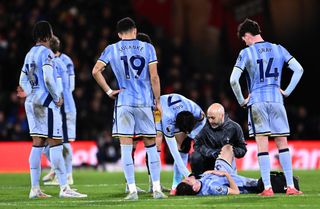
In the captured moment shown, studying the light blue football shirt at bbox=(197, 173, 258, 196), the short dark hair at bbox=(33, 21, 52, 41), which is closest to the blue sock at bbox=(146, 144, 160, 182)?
the light blue football shirt at bbox=(197, 173, 258, 196)

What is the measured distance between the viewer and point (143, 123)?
12.2m

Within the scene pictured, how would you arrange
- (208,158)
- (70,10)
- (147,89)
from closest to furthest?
(147,89) < (208,158) < (70,10)

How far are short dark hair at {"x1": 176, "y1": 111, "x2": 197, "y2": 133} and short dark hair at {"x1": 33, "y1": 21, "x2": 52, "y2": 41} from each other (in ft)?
7.73

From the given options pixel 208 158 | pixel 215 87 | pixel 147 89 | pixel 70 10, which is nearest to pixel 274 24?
pixel 215 87

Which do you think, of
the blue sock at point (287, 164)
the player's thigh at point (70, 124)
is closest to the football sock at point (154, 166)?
the blue sock at point (287, 164)

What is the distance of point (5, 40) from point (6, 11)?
4.26ft

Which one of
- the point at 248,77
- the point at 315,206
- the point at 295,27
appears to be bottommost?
the point at 315,206

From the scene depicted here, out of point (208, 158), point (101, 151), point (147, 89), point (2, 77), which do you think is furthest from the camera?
point (2, 77)

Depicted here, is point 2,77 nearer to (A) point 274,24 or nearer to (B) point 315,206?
(A) point 274,24

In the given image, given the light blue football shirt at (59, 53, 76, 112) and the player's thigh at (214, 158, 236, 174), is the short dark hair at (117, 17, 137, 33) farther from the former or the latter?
the light blue football shirt at (59, 53, 76, 112)

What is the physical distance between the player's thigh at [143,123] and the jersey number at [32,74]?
1.70 metres

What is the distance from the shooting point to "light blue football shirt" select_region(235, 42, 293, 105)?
12.4m

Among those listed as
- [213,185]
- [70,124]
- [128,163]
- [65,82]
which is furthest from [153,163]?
[70,124]

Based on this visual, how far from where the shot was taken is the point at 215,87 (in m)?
25.3
